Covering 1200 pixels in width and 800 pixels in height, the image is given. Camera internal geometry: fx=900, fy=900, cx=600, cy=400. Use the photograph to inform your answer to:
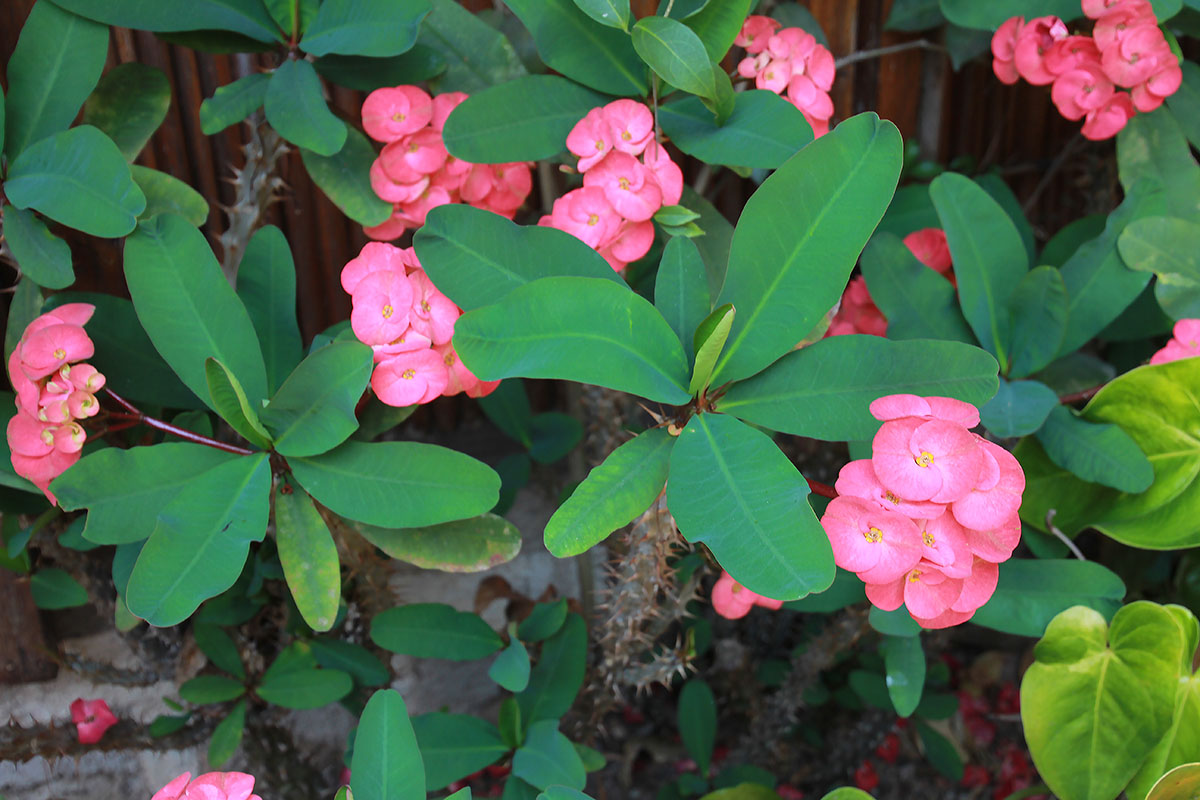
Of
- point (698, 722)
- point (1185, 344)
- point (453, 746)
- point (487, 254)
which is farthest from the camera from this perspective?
point (698, 722)

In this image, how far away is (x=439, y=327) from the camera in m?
0.89

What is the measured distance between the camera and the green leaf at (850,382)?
2.56ft

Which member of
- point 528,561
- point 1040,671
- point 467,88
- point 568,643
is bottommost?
point 528,561

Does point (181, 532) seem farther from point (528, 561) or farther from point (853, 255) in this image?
point (528, 561)

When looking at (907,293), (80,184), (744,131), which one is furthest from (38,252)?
(907,293)

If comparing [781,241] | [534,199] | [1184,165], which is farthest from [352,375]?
[1184,165]

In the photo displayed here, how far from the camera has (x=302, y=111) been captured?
981 millimetres

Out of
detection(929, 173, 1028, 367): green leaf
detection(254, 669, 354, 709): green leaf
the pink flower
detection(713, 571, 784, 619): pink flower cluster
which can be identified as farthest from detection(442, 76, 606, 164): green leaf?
the pink flower

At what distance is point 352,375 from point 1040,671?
85 centimetres

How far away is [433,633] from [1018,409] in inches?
31.3

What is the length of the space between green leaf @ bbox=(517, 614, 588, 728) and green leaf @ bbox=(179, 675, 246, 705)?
397 mm

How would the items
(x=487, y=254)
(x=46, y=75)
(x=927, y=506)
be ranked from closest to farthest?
1. (x=927, y=506)
2. (x=487, y=254)
3. (x=46, y=75)

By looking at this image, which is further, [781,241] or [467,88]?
[467,88]

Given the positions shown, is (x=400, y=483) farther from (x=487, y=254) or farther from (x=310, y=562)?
(x=487, y=254)
